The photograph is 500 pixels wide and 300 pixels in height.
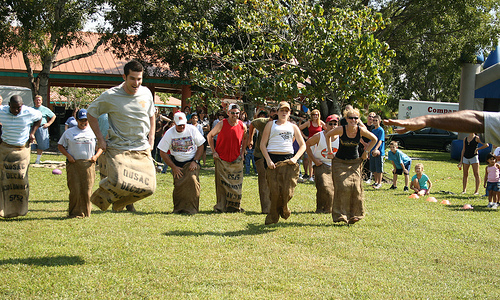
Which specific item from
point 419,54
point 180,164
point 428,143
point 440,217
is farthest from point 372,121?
point 419,54

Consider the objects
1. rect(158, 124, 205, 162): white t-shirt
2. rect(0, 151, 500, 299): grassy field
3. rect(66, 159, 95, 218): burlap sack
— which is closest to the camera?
rect(0, 151, 500, 299): grassy field

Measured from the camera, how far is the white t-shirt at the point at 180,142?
904cm

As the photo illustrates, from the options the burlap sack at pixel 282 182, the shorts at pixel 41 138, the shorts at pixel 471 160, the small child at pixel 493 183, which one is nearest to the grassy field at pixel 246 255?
the burlap sack at pixel 282 182

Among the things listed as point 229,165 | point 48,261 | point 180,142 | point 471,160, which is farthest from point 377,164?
point 48,261

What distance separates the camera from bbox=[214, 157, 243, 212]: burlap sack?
9.37m

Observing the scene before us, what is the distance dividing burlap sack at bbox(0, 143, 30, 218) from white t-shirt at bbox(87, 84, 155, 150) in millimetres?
3007

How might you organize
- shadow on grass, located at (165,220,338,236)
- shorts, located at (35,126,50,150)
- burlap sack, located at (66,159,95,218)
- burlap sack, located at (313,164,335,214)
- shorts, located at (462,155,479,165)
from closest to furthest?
shadow on grass, located at (165,220,338,236)
burlap sack, located at (66,159,95,218)
burlap sack, located at (313,164,335,214)
shorts, located at (462,155,479,165)
shorts, located at (35,126,50,150)

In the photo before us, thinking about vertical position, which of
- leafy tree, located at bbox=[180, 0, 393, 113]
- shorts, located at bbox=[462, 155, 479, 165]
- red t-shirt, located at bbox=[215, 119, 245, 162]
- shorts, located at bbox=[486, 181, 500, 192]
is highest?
leafy tree, located at bbox=[180, 0, 393, 113]

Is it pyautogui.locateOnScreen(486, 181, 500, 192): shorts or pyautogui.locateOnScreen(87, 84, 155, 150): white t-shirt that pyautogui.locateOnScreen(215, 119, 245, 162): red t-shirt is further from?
pyautogui.locateOnScreen(486, 181, 500, 192): shorts

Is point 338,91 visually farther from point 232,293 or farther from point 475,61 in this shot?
point 232,293

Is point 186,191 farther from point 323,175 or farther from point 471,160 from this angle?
point 471,160

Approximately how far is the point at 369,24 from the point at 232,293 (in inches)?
493

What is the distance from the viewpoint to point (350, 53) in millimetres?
14484

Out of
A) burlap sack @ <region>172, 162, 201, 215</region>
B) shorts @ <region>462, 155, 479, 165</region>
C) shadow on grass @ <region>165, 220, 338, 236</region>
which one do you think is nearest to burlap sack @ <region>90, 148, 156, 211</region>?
shadow on grass @ <region>165, 220, 338, 236</region>
